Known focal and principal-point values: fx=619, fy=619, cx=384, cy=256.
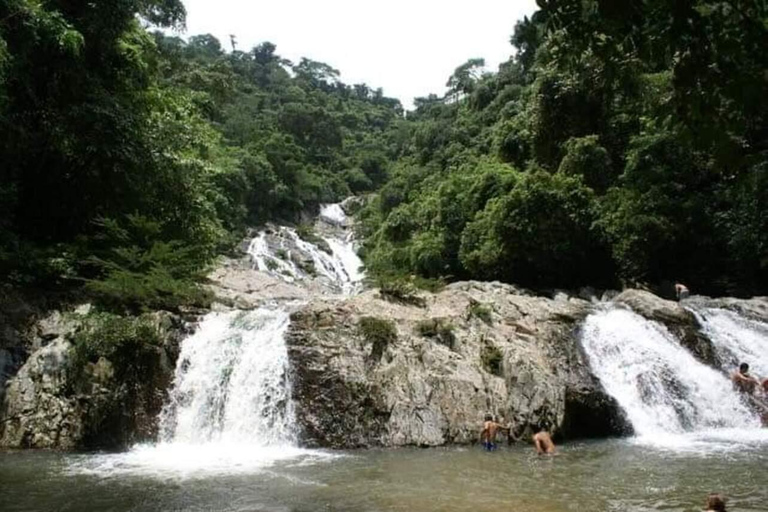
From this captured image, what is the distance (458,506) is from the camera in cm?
662

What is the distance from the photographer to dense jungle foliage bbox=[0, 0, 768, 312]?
9.57ft

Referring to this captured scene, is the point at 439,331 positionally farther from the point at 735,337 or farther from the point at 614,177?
the point at 614,177

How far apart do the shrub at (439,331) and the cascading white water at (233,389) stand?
267 cm

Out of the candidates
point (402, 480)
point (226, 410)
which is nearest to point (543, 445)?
point (402, 480)

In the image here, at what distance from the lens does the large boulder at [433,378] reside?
1050 centimetres

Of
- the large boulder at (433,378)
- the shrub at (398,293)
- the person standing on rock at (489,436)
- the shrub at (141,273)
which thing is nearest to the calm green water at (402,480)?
the person standing on rock at (489,436)

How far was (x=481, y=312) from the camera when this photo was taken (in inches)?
506

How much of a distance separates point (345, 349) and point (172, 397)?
3.24m

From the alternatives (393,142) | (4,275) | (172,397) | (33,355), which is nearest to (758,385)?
(172,397)

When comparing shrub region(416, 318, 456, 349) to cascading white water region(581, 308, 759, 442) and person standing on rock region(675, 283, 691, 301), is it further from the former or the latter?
person standing on rock region(675, 283, 691, 301)

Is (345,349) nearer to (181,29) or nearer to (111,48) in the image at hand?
(111,48)

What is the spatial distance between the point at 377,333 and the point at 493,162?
20.3m

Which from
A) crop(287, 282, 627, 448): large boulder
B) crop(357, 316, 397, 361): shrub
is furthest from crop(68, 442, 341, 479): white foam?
crop(357, 316, 397, 361): shrub

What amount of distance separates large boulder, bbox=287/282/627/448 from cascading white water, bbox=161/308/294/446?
0.36 m
